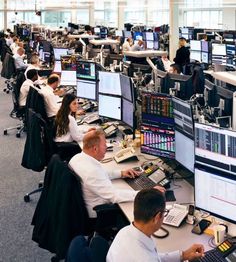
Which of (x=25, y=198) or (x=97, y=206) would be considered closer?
(x=97, y=206)

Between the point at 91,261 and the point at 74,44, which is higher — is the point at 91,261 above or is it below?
below

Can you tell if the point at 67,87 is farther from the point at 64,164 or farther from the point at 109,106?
the point at 64,164

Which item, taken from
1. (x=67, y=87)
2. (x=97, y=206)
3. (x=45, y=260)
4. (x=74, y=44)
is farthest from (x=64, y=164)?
(x=74, y=44)

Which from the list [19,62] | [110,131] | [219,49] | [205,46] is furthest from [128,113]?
[19,62]

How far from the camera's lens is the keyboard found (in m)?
3.38

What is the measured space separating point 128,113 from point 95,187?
1508 mm

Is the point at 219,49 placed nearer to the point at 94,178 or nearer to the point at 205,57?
the point at 205,57

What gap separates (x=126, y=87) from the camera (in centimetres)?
453

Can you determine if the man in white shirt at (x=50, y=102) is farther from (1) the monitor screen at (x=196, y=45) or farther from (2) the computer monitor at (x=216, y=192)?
(1) the monitor screen at (x=196, y=45)

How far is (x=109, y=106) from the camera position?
4926 mm

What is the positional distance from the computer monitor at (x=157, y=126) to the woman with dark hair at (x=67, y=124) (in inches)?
46.0

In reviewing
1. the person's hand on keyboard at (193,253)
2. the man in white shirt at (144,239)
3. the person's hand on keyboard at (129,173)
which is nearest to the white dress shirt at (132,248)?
the man in white shirt at (144,239)

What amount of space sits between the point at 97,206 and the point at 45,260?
2.84ft

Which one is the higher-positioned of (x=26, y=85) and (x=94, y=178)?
(x=26, y=85)
